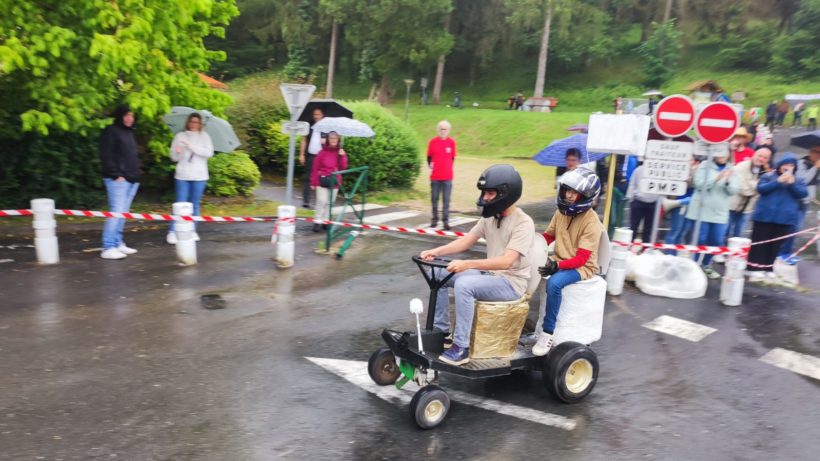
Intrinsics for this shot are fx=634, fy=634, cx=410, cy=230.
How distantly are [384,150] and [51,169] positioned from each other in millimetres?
7746

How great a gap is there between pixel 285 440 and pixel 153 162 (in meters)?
9.34

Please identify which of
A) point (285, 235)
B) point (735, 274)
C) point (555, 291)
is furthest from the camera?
point (285, 235)

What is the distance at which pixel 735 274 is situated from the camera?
7770 mm

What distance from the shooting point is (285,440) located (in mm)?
4211

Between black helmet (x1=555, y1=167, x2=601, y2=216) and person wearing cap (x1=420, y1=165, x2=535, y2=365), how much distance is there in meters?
0.41

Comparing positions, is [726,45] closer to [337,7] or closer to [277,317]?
[337,7]

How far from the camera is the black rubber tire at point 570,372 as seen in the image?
4812mm

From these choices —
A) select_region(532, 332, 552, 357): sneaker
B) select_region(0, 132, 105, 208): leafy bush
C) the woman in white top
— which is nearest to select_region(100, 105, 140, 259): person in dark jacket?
the woman in white top

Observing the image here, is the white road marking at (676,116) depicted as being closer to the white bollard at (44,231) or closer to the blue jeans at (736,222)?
the blue jeans at (736,222)

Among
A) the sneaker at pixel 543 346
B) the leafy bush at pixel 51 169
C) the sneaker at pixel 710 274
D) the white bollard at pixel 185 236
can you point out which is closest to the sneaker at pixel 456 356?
the sneaker at pixel 543 346

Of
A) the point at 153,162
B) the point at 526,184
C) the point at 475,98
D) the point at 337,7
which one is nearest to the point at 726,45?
the point at 475,98

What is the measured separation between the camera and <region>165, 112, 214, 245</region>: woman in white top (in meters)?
9.28

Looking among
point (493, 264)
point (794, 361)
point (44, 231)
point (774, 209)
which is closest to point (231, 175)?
point (44, 231)

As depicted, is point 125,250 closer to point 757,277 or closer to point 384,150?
point 384,150
